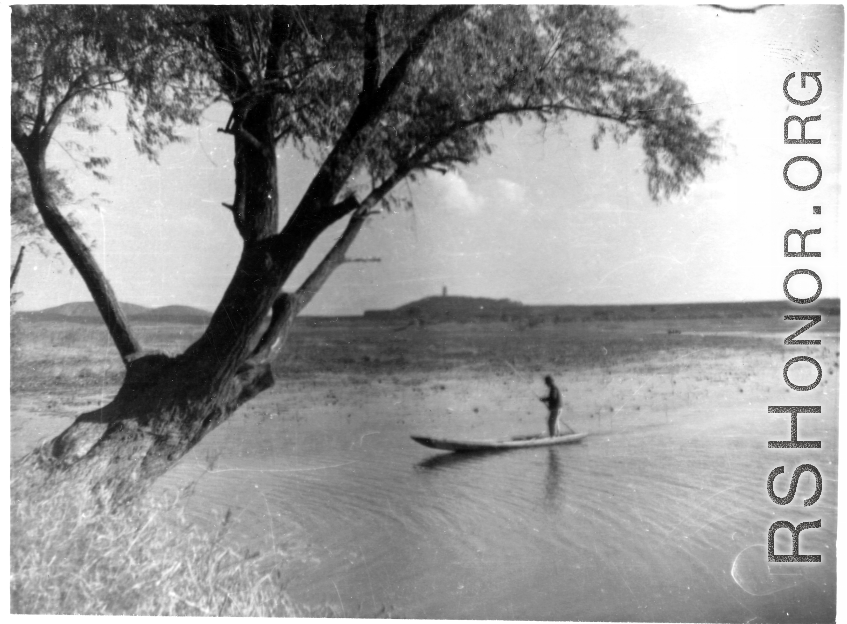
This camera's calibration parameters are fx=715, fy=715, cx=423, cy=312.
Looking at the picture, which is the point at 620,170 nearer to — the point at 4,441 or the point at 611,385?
the point at 611,385

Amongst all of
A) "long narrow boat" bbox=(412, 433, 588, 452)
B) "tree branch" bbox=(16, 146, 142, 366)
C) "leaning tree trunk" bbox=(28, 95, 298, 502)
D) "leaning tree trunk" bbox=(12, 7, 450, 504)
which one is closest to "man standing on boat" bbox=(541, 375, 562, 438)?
"long narrow boat" bbox=(412, 433, 588, 452)

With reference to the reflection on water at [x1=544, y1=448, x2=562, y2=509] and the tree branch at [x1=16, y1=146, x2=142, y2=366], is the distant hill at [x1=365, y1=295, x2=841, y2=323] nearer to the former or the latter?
the reflection on water at [x1=544, y1=448, x2=562, y2=509]

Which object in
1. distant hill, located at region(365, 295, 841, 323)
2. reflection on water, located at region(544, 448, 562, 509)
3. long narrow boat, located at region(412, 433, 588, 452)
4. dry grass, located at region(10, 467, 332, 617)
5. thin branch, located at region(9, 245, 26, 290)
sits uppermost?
thin branch, located at region(9, 245, 26, 290)

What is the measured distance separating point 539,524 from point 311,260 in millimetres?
1543

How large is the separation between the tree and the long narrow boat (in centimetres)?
82

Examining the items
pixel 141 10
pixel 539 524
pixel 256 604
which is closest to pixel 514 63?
pixel 141 10

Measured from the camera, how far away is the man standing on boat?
3143 millimetres

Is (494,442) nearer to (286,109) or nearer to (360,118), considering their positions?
(360,118)

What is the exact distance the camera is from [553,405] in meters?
3.17

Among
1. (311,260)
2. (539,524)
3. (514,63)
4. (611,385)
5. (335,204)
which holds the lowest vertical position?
(539,524)

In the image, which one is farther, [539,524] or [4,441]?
[4,441]

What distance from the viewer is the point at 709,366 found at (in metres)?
3.20
